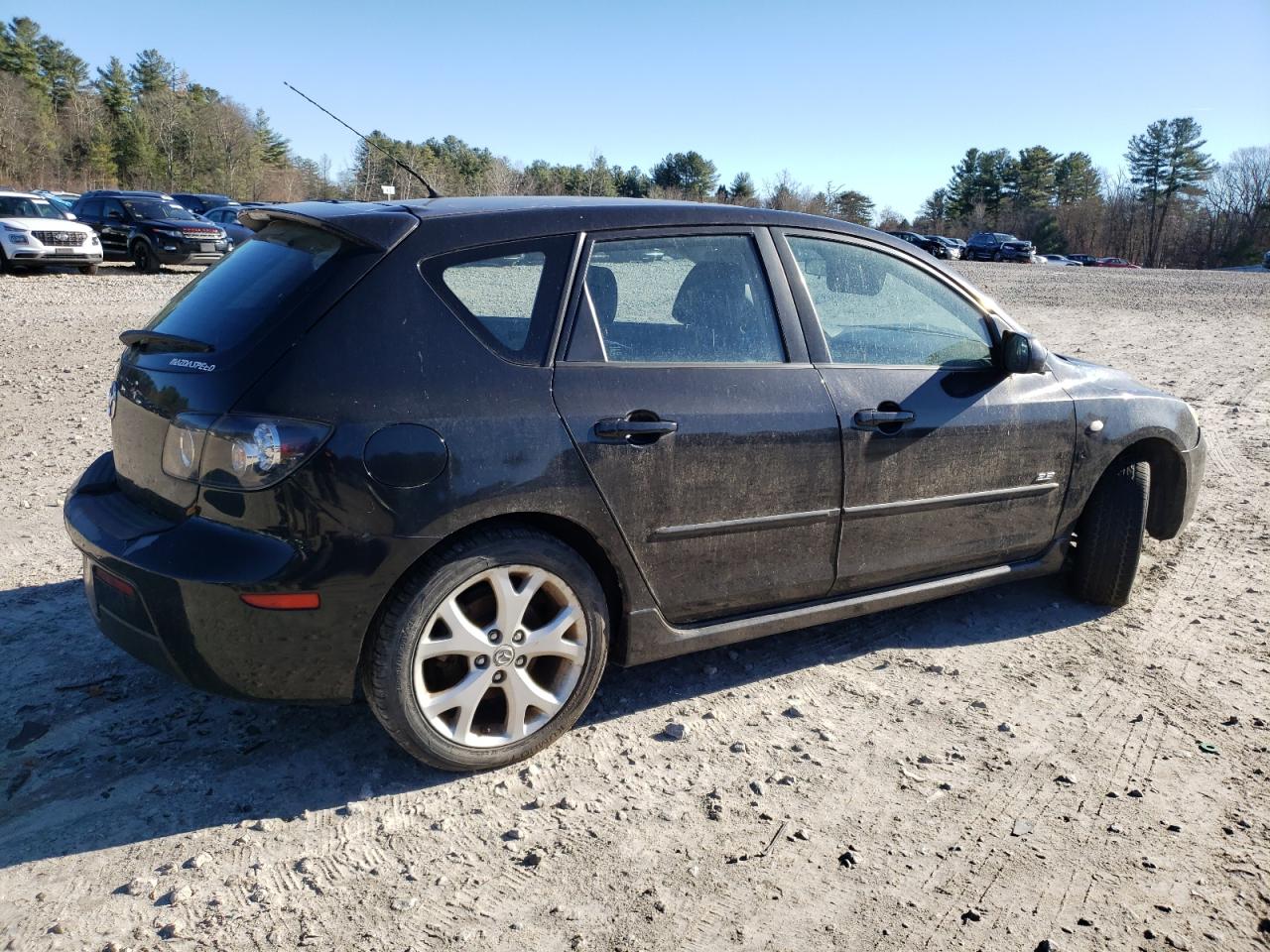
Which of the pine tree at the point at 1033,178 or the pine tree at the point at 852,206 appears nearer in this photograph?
the pine tree at the point at 852,206

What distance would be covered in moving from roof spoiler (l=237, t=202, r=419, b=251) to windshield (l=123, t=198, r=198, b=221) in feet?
73.9

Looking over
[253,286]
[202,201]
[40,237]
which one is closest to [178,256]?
[40,237]

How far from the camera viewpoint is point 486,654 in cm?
312

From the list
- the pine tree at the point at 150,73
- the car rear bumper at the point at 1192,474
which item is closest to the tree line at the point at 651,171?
Answer: the pine tree at the point at 150,73

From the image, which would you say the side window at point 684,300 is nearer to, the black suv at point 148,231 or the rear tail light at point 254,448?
the rear tail light at point 254,448

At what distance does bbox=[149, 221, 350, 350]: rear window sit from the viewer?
303 cm


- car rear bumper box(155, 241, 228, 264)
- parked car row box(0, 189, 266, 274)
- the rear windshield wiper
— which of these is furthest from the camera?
car rear bumper box(155, 241, 228, 264)

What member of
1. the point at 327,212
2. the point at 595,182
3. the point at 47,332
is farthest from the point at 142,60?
the point at 327,212

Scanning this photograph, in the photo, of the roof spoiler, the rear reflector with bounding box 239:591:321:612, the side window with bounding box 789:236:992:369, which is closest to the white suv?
the roof spoiler

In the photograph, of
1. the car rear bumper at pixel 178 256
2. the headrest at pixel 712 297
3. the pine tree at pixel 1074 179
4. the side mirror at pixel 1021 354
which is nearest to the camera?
the headrest at pixel 712 297

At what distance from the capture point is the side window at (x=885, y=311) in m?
3.87

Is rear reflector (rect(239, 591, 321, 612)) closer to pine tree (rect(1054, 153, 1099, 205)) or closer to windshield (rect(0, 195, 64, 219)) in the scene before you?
windshield (rect(0, 195, 64, 219))

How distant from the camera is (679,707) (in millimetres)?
3715

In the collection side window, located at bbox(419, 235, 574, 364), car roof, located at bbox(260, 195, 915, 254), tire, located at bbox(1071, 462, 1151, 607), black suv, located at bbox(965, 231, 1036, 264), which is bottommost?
tire, located at bbox(1071, 462, 1151, 607)
